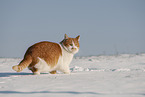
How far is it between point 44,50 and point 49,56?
0.21 meters

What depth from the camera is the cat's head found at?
4848 millimetres

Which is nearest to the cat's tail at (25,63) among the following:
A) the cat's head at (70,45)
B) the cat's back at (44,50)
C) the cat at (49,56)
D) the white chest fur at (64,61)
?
the cat at (49,56)

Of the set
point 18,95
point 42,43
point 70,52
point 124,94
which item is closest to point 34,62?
point 42,43

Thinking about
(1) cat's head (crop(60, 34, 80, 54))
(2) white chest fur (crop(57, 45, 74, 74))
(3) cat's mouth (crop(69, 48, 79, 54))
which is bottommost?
(2) white chest fur (crop(57, 45, 74, 74))

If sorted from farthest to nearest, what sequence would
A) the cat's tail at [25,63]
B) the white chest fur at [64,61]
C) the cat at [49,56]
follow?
the white chest fur at [64,61]
the cat at [49,56]
the cat's tail at [25,63]

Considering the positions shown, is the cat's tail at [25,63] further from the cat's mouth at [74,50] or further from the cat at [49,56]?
the cat's mouth at [74,50]

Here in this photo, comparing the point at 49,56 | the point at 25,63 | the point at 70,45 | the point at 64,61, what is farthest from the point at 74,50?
the point at 25,63

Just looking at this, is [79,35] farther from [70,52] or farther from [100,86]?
[100,86]

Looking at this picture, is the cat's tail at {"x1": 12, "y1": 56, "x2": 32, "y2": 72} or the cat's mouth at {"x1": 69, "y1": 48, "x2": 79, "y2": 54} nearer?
the cat's tail at {"x1": 12, "y1": 56, "x2": 32, "y2": 72}

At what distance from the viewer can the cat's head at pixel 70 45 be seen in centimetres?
485

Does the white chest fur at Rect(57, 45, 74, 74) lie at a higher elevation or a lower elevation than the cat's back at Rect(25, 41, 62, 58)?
lower

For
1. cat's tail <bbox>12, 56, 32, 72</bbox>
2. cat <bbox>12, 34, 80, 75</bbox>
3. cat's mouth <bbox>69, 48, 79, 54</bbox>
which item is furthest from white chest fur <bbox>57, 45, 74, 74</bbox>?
cat's tail <bbox>12, 56, 32, 72</bbox>

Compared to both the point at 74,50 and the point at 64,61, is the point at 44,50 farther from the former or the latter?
the point at 74,50

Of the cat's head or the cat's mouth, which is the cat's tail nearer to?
the cat's head
